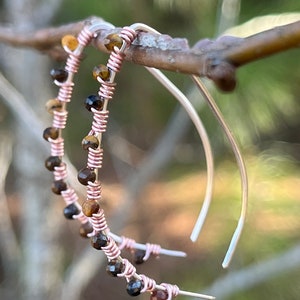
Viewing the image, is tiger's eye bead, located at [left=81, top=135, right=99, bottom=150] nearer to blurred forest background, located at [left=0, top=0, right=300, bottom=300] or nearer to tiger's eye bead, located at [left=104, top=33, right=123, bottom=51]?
tiger's eye bead, located at [left=104, top=33, right=123, bottom=51]

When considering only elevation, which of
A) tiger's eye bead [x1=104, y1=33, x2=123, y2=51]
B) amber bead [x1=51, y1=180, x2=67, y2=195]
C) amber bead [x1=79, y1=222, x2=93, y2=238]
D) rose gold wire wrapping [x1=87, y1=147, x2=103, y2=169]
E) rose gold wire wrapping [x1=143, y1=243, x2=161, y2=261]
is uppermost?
tiger's eye bead [x1=104, y1=33, x2=123, y2=51]

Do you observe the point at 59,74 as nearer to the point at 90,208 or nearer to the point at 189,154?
the point at 90,208

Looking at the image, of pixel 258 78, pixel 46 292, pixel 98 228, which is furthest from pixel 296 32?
pixel 46 292

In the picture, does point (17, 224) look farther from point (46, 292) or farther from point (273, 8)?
point (273, 8)

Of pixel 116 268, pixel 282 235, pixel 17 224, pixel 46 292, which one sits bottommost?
pixel 17 224

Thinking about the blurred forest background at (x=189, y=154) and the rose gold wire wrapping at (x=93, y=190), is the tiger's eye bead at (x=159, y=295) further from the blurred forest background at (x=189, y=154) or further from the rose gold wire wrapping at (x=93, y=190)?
the blurred forest background at (x=189, y=154)

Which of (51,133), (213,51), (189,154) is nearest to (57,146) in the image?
(51,133)

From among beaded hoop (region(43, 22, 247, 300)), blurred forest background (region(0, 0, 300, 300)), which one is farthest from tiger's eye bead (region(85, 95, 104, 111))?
blurred forest background (region(0, 0, 300, 300))
